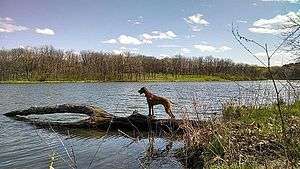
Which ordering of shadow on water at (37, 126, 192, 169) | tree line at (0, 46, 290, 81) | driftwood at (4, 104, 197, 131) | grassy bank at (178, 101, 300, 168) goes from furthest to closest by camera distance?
tree line at (0, 46, 290, 81), driftwood at (4, 104, 197, 131), shadow on water at (37, 126, 192, 169), grassy bank at (178, 101, 300, 168)

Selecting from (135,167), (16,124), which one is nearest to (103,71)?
(16,124)

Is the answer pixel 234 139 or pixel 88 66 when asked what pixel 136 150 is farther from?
pixel 88 66

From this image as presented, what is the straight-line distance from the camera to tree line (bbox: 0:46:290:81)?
133625mm

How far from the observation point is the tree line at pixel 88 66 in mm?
133625

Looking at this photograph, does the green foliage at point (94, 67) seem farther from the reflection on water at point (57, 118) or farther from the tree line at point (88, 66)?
the reflection on water at point (57, 118)

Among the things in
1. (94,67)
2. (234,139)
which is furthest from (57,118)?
(94,67)

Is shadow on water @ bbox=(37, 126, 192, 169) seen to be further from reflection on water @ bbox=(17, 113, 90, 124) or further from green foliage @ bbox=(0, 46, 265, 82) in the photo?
green foliage @ bbox=(0, 46, 265, 82)

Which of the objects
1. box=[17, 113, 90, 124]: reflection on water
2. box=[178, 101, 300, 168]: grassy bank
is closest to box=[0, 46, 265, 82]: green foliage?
box=[17, 113, 90, 124]: reflection on water

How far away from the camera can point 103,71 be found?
146m

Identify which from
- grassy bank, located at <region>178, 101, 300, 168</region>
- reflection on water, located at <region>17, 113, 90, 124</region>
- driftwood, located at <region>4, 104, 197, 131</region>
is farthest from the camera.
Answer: reflection on water, located at <region>17, 113, 90, 124</region>

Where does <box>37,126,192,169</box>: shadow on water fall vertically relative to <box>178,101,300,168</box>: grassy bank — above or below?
below

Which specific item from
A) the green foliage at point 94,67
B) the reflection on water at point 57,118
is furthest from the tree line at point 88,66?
the reflection on water at point 57,118

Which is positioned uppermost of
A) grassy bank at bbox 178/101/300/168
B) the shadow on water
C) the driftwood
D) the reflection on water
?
grassy bank at bbox 178/101/300/168

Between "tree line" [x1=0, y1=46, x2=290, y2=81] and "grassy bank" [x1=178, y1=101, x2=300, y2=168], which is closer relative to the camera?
"grassy bank" [x1=178, y1=101, x2=300, y2=168]
